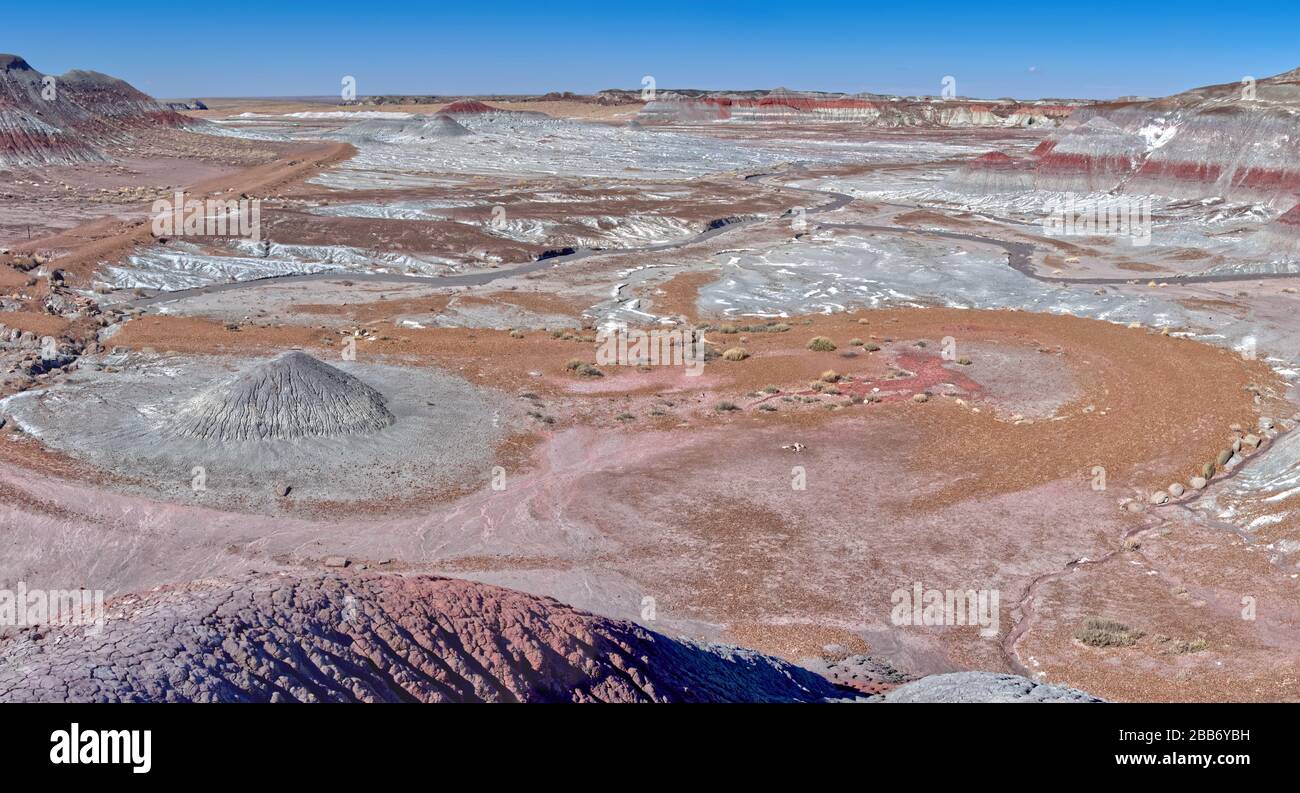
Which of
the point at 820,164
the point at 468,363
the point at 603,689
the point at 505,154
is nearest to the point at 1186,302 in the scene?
the point at 468,363

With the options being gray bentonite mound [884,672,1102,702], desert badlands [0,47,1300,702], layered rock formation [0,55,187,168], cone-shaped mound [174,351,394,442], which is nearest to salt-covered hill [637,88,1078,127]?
layered rock formation [0,55,187,168]

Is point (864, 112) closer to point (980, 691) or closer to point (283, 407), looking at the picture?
point (283, 407)

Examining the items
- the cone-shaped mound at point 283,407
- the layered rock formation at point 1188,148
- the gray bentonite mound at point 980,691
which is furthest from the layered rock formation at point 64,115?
the gray bentonite mound at point 980,691

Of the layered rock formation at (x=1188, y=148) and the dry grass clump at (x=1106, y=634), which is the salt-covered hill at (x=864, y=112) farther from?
the dry grass clump at (x=1106, y=634)

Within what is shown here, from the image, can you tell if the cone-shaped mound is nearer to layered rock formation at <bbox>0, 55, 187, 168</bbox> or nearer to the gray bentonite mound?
the gray bentonite mound
